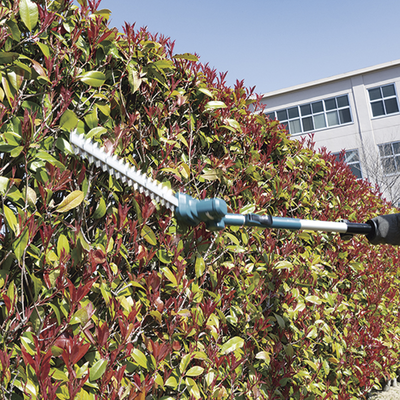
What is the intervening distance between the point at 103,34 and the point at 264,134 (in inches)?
54.2

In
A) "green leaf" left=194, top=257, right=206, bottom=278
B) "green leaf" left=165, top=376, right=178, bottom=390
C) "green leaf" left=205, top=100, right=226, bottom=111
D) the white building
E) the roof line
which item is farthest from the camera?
the roof line

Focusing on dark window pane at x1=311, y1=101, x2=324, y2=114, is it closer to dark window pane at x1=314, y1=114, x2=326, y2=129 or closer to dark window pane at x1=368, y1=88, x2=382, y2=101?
dark window pane at x1=314, y1=114, x2=326, y2=129

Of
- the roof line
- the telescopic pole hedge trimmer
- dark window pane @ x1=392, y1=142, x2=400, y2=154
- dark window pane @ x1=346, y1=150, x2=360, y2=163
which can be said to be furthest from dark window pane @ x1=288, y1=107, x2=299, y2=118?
the telescopic pole hedge trimmer

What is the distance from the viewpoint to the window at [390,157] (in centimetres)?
1941

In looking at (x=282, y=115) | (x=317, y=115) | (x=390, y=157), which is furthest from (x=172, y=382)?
(x=282, y=115)

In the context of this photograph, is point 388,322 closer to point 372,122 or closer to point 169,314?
point 169,314

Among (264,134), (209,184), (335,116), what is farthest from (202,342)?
(335,116)

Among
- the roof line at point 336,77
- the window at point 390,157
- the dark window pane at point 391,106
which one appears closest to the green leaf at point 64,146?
the roof line at point 336,77

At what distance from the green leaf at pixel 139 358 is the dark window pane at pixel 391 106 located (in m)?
23.8

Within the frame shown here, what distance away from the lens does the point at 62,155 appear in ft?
4.26

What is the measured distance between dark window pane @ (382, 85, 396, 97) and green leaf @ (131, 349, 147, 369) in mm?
23999

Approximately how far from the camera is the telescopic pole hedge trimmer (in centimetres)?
121

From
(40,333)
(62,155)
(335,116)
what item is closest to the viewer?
(40,333)

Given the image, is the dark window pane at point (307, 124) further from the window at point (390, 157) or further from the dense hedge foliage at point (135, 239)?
the dense hedge foliage at point (135, 239)
